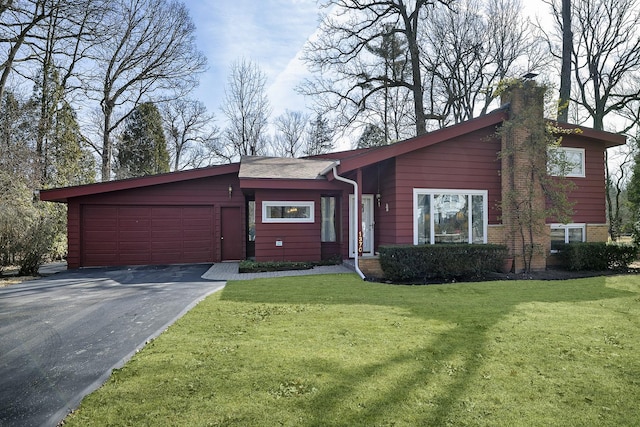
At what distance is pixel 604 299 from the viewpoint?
616 centimetres

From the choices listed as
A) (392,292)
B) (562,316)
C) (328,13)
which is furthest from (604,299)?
(328,13)

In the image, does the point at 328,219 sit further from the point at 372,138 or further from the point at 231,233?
the point at 372,138

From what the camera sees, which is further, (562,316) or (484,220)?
(484,220)

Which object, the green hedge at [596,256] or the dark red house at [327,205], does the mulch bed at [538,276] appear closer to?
the green hedge at [596,256]

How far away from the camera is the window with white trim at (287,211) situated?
10.8 m

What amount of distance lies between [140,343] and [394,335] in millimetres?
2902

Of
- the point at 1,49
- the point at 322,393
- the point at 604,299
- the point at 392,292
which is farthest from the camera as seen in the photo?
the point at 1,49

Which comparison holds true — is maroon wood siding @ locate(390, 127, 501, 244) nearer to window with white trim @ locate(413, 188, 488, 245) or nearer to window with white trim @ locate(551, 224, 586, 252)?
window with white trim @ locate(413, 188, 488, 245)

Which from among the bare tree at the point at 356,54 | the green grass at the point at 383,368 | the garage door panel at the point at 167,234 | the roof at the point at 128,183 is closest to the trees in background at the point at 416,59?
the bare tree at the point at 356,54

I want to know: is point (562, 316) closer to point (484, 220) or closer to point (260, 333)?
point (260, 333)

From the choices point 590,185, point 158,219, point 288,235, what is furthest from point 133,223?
point 590,185

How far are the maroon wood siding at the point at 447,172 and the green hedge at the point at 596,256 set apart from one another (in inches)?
87.5

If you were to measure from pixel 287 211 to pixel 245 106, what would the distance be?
57.7 feet

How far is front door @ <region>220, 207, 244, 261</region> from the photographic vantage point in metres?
12.5
